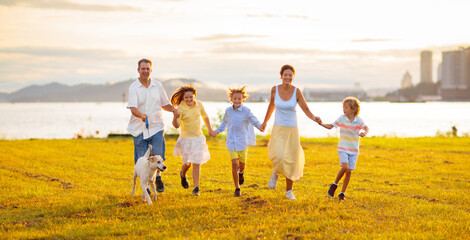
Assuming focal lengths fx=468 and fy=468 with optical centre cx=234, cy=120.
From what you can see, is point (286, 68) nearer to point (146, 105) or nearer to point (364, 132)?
point (364, 132)

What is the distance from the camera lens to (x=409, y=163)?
1747 centimetres

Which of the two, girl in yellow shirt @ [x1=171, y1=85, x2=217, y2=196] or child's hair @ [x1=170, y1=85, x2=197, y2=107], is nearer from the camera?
girl in yellow shirt @ [x1=171, y1=85, x2=217, y2=196]

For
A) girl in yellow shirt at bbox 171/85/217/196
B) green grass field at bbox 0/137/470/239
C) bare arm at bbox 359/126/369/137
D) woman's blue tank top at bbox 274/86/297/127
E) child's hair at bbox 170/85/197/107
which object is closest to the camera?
green grass field at bbox 0/137/470/239

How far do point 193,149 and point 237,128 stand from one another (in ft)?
3.47

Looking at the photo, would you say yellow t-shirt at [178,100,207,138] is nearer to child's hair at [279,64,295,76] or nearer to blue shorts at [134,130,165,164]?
blue shorts at [134,130,165,164]

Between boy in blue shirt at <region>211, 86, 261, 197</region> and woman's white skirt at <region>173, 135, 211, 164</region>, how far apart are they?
0.37 meters

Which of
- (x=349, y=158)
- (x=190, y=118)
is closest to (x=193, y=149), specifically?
(x=190, y=118)

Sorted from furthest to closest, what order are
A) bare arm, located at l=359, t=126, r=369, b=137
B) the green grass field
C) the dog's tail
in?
bare arm, located at l=359, t=126, r=369, b=137 → the dog's tail → the green grass field

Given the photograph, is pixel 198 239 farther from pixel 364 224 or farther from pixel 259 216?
pixel 364 224

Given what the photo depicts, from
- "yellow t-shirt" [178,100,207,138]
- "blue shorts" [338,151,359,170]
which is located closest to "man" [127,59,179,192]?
"yellow t-shirt" [178,100,207,138]

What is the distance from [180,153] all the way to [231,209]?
85.6 inches

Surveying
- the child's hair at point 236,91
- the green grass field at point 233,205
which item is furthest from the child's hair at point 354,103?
the child's hair at point 236,91

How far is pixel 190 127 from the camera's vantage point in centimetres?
1016

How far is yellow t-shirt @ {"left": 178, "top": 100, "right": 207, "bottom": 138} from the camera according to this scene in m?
10.1
